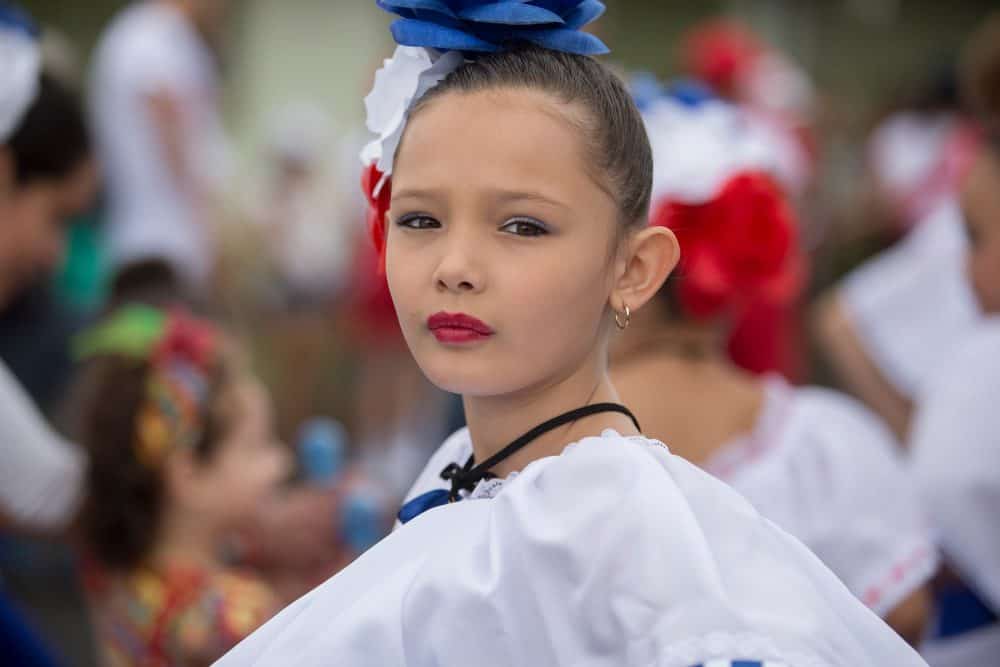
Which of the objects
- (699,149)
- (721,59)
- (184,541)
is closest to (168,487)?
(184,541)

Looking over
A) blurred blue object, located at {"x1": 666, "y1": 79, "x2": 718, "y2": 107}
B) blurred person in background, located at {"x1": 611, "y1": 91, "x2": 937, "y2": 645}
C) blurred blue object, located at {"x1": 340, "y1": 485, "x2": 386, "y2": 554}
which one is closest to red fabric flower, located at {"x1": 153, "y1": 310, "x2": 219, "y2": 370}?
blurred blue object, located at {"x1": 340, "y1": 485, "x2": 386, "y2": 554}

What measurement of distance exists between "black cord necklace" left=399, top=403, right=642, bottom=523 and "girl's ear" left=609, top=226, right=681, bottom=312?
14 centimetres

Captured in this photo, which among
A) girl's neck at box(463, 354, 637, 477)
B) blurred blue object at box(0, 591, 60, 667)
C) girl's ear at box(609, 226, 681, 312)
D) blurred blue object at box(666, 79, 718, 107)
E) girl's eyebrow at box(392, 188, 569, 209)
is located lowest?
blurred blue object at box(0, 591, 60, 667)

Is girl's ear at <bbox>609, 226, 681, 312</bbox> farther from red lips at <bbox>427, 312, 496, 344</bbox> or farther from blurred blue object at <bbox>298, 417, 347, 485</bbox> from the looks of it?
blurred blue object at <bbox>298, 417, 347, 485</bbox>

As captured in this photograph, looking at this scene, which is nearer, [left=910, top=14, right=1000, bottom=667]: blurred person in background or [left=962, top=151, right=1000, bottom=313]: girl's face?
[left=910, top=14, right=1000, bottom=667]: blurred person in background

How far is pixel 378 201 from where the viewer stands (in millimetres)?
1957

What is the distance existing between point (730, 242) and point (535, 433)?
1.50 m

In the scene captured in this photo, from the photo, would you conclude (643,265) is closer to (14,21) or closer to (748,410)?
(748,410)

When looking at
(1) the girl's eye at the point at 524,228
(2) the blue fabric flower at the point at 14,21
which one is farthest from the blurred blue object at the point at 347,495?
(1) the girl's eye at the point at 524,228

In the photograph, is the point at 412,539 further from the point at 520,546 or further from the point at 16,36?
the point at 16,36

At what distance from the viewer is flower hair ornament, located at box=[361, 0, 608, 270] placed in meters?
1.74

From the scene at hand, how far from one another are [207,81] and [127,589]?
3.65 meters

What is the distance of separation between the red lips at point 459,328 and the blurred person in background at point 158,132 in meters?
4.25

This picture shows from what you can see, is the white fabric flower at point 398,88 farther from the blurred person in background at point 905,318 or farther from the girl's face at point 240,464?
the blurred person in background at point 905,318
